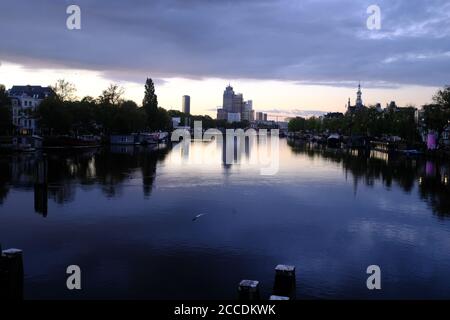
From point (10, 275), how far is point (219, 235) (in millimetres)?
11880

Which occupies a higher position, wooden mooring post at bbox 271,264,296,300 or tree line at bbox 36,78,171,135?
tree line at bbox 36,78,171,135

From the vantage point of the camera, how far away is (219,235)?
85.8 feet

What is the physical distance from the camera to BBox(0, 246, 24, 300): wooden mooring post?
16.4 meters

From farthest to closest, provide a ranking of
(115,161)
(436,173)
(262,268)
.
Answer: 1. (115,161)
2. (436,173)
3. (262,268)

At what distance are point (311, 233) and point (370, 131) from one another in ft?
426

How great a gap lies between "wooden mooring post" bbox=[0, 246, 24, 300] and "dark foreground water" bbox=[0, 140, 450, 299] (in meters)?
0.69

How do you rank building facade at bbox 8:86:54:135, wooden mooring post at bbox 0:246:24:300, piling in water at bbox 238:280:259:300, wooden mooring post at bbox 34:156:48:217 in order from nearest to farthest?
piling in water at bbox 238:280:259:300 → wooden mooring post at bbox 0:246:24:300 → wooden mooring post at bbox 34:156:48:217 → building facade at bbox 8:86:54:135

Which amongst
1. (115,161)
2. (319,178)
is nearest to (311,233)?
(319,178)

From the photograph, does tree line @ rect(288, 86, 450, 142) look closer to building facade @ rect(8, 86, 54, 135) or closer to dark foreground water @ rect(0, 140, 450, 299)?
dark foreground water @ rect(0, 140, 450, 299)

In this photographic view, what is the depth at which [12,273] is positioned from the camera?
54.7 feet

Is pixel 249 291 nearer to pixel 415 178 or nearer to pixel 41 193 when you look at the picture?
pixel 41 193

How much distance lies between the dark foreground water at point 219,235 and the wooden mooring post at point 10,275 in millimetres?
691

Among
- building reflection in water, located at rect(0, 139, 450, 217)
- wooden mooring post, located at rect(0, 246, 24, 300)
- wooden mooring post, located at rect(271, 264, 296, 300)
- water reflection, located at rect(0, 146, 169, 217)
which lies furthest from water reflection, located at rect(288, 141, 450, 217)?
wooden mooring post, located at rect(0, 246, 24, 300)
